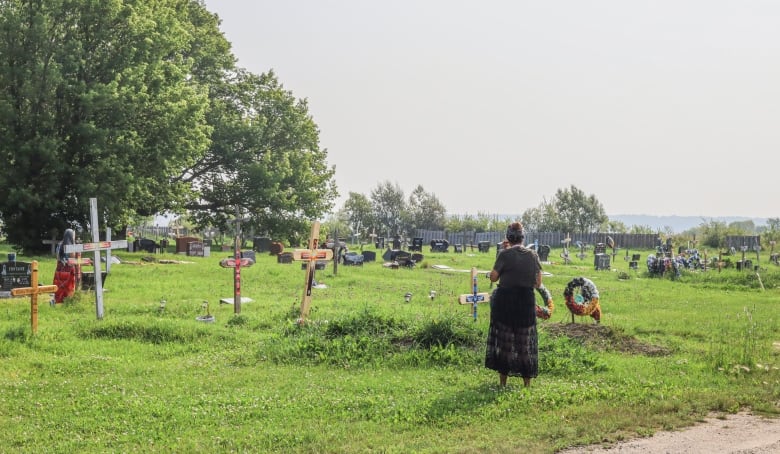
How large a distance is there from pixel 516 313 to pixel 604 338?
4258 mm

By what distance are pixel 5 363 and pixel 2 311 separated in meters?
5.10

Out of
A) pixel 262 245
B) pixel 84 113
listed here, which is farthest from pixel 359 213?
pixel 84 113

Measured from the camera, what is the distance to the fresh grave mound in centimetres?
1134

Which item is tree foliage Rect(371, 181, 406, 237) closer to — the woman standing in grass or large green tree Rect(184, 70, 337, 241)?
large green tree Rect(184, 70, 337, 241)

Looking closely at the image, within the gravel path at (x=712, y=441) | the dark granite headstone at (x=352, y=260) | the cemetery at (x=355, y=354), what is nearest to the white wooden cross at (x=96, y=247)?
the cemetery at (x=355, y=354)

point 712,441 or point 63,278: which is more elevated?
point 63,278

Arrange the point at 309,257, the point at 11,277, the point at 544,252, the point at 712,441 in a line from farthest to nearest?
1. the point at 544,252
2. the point at 11,277
3. the point at 309,257
4. the point at 712,441

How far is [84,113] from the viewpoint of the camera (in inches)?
1097

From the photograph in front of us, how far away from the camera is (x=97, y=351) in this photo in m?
11.0

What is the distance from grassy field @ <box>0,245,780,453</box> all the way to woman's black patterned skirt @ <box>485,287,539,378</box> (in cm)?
31

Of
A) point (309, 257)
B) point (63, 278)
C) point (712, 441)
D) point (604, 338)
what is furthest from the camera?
point (63, 278)

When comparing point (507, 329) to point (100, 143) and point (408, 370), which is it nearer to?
point (408, 370)

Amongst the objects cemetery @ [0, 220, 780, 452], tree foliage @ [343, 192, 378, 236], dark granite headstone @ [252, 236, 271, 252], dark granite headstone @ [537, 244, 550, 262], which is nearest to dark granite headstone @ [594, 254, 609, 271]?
dark granite headstone @ [537, 244, 550, 262]

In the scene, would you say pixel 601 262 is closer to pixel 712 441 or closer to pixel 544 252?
pixel 544 252
